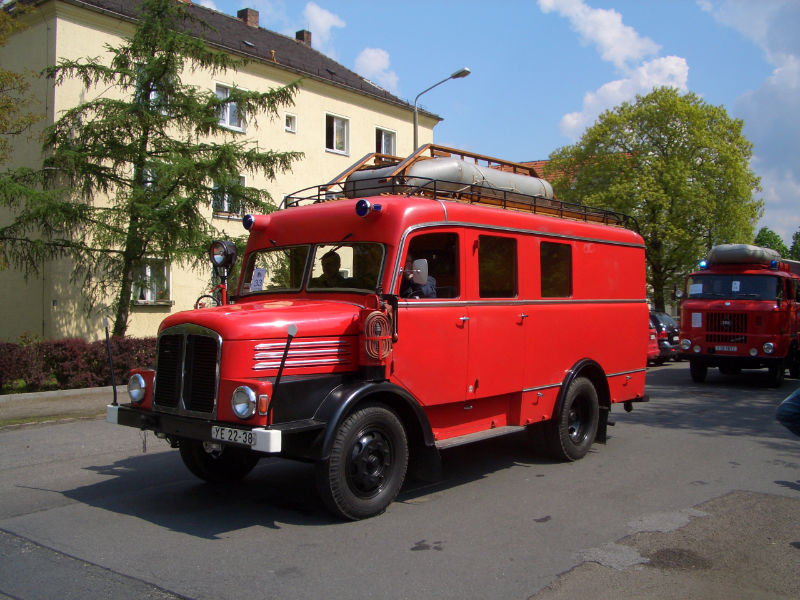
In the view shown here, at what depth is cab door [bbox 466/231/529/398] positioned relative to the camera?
703 cm

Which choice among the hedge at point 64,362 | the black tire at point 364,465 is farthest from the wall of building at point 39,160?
the black tire at point 364,465

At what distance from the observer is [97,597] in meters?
4.35

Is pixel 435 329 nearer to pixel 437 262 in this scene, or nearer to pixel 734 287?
pixel 437 262

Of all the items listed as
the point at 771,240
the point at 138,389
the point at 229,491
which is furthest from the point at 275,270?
the point at 771,240

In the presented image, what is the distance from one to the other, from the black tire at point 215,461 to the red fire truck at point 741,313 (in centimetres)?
1274

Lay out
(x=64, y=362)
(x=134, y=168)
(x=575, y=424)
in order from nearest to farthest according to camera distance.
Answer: (x=575, y=424)
(x=64, y=362)
(x=134, y=168)

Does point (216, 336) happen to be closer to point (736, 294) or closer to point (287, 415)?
point (287, 415)

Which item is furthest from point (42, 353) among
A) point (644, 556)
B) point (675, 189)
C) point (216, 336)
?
point (675, 189)

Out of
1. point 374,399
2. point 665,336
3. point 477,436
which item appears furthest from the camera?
point 665,336

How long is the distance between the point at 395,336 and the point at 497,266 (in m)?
1.83

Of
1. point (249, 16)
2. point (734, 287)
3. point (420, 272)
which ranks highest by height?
point (249, 16)

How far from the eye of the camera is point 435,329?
6.58m

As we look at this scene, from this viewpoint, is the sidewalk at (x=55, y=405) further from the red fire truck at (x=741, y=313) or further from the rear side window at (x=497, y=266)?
the red fire truck at (x=741, y=313)

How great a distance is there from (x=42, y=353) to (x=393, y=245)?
1053 centimetres
